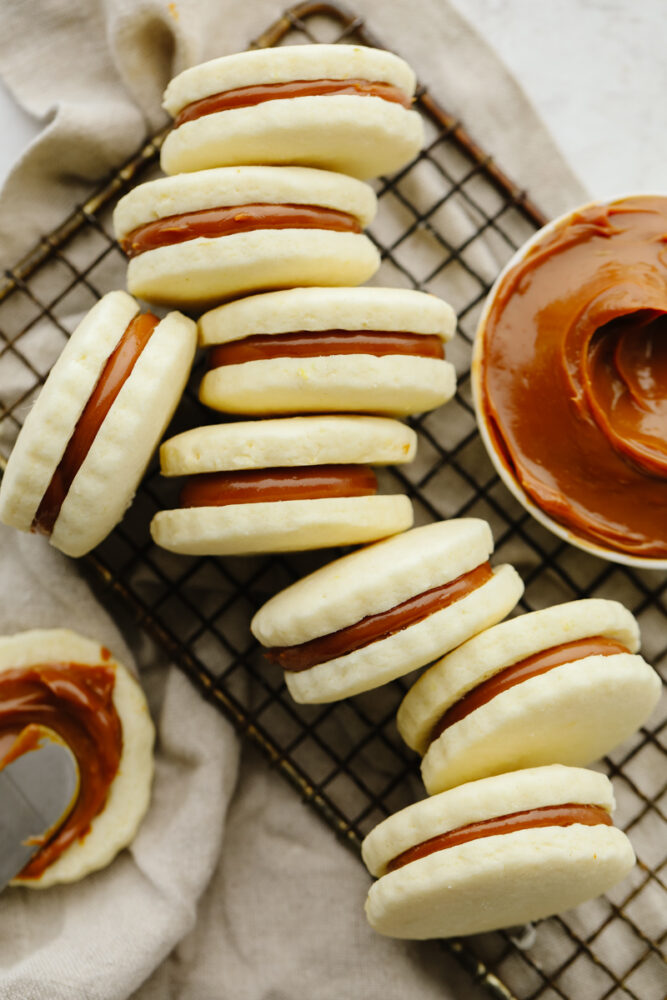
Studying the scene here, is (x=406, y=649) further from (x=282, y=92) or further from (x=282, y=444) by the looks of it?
(x=282, y=92)

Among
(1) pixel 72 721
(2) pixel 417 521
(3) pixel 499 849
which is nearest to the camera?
(3) pixel 499 849

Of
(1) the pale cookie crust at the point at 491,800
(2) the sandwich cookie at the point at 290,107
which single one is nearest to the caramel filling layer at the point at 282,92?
(2) the sandwich cookie at the point at 290,107

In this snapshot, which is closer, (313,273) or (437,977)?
(313,273)

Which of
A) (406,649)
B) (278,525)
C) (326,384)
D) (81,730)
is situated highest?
(326,384)

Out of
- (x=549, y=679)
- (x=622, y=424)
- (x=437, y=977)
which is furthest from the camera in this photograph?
(x=437, y=977)

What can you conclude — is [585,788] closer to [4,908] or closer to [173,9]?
[4,908]

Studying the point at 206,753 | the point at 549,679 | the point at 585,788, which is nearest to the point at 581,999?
the point at 585,788

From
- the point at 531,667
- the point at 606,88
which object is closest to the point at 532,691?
the point at 531,667
